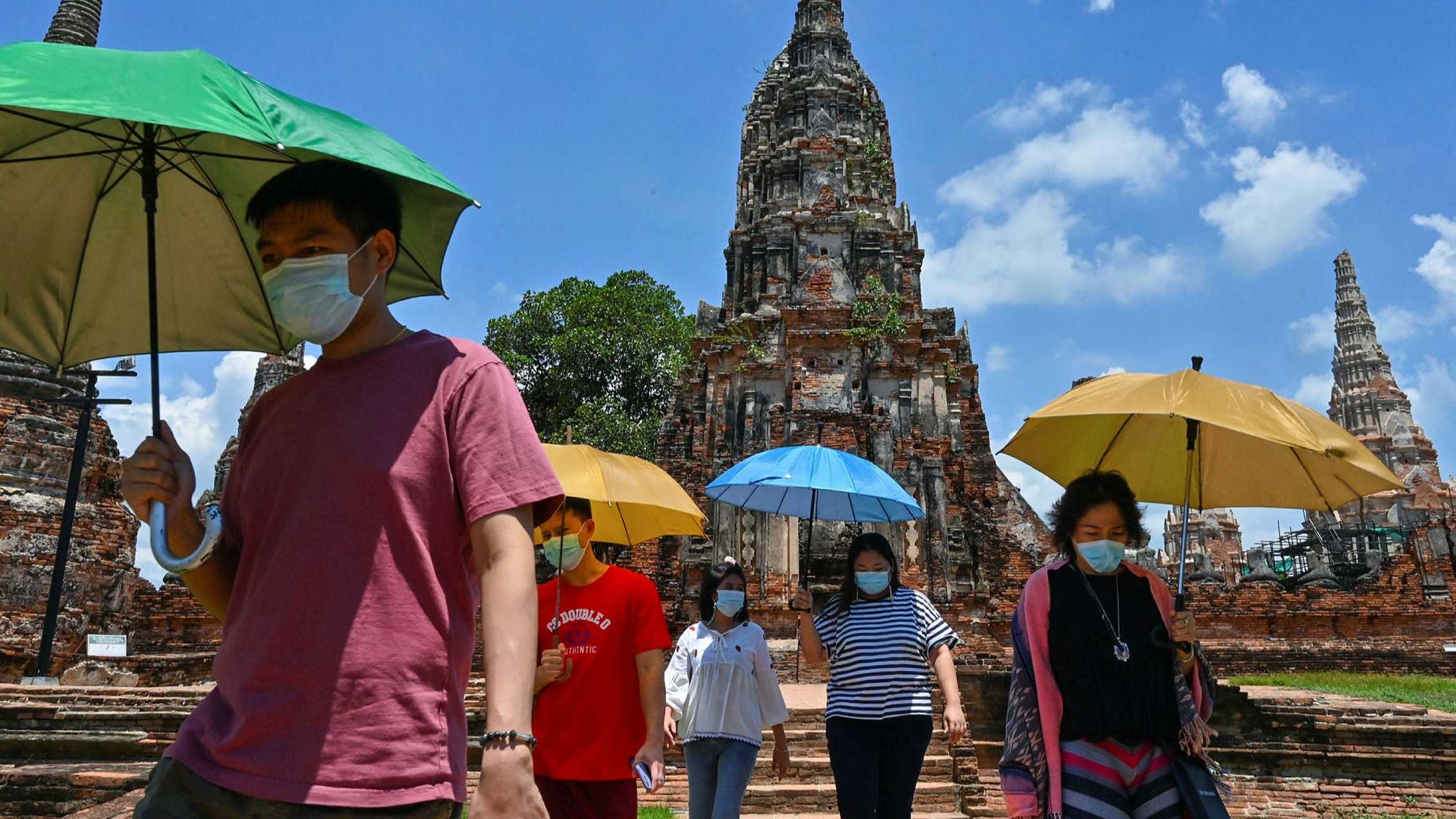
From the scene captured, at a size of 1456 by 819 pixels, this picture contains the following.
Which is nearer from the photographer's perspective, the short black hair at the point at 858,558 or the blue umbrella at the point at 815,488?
the short black hair at the point at 858,558

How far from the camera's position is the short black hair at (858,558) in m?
4.94

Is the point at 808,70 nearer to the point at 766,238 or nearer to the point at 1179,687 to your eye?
the point at 766,238

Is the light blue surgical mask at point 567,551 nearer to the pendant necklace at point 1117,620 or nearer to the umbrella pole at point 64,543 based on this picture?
the pendant necklace at point 1117,620

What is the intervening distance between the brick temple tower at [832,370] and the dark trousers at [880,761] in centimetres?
1009

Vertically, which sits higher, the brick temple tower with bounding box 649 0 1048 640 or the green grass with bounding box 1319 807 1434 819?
the brick temple tower with bounding box 649 0 1048 640

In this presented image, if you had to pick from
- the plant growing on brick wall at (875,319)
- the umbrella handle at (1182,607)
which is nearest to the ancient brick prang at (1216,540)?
the plant growing on brick wall at (875,319)

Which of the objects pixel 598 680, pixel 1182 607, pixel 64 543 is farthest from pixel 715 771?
pixel 64 543

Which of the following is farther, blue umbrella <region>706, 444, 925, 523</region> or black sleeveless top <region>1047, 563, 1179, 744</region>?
blue umbrella <region>706, 444, 925, 523</region>

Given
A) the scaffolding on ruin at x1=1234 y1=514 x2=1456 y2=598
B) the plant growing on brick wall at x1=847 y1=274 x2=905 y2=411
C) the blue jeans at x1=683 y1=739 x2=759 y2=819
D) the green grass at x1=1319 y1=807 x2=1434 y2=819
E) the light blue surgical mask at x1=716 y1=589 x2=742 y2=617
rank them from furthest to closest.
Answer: the scaffolding on ruin at x1=1234 y1=514 x2=1456 y2=598 < the plant growing on brick wall at x1=847 y1=274 x2=905 y2=411 < the green grass at x1=1319 y1=807 x2=1434 y2=819 < the light blue surgical mask at x1=716 y1=589 x2=742 y2=617 < the blue jeans at x1=683 y1=739 x2=759 y2=819

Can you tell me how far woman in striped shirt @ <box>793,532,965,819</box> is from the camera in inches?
177

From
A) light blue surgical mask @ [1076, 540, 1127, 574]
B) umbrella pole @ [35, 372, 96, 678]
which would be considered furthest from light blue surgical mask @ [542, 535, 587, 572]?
umbrella pole @ [35, 372, 96, 678]

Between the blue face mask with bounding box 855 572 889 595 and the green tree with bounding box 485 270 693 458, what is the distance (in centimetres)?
2764

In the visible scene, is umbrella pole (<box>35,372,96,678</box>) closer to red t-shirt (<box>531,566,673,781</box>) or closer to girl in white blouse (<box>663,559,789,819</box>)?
girl in white blouse (<box>663,559,789,819</box>)

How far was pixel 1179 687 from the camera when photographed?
3.32 meters
